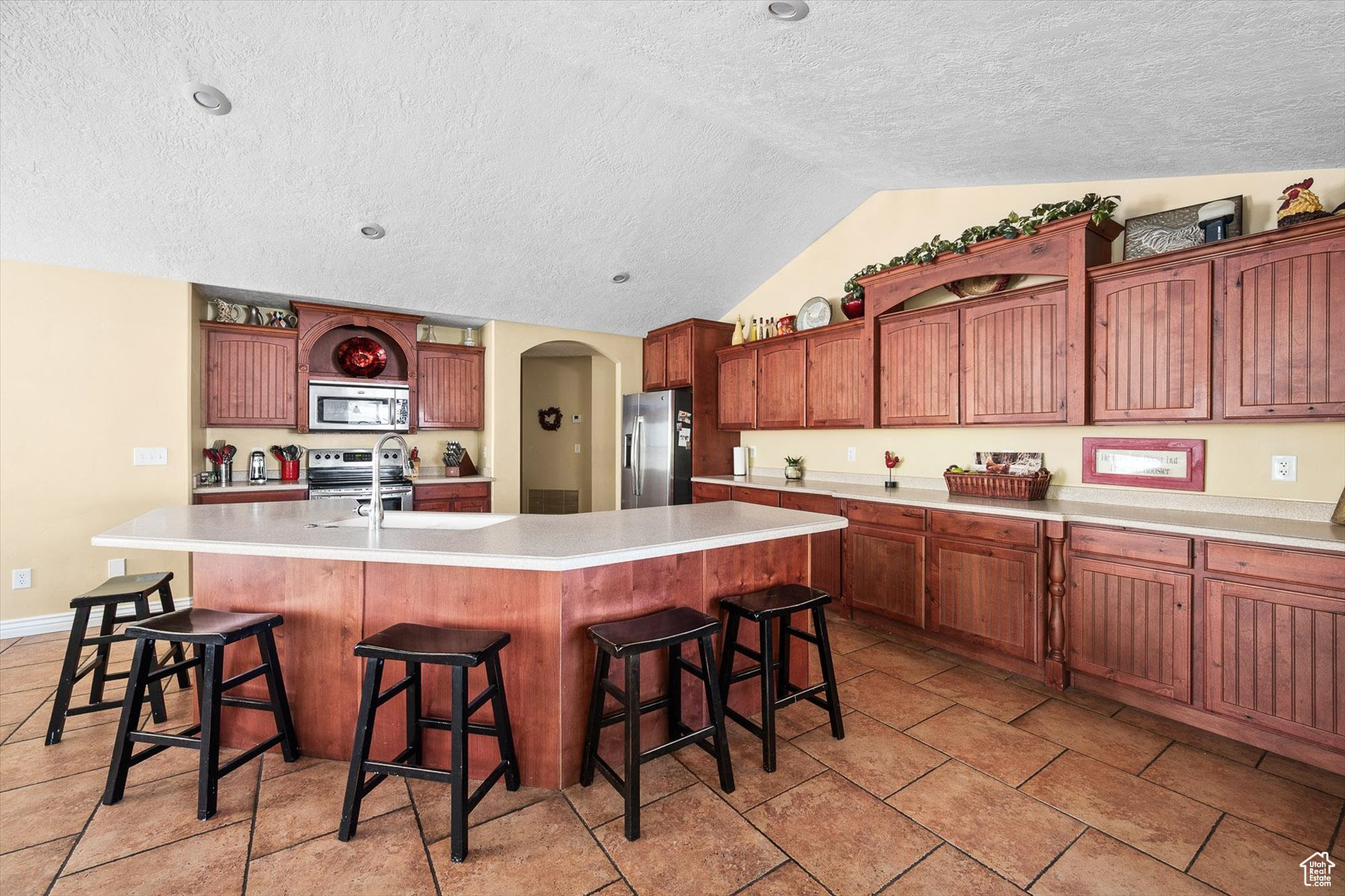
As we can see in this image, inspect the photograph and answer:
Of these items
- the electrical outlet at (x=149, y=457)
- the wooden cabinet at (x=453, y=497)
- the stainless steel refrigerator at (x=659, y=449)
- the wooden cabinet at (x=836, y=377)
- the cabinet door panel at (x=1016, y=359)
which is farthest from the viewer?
the stainless steel refrigerator at (x=659, y=449)

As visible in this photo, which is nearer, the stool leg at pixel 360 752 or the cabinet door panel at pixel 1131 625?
the stool leg at pixel 360 752

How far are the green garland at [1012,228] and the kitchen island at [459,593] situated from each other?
2201mm

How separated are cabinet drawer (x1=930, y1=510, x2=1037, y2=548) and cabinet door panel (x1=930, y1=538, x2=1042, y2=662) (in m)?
0.06

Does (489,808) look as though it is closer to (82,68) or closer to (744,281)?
(82,68)

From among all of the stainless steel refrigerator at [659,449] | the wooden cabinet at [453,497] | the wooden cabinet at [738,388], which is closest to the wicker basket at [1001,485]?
the wooden cabinet at [738,388]

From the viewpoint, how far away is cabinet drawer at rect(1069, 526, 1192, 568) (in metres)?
2.43

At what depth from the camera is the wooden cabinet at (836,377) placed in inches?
166

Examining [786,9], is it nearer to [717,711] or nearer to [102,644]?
[717,711]

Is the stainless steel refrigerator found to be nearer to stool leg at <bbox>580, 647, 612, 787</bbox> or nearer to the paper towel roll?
the paper towel roll

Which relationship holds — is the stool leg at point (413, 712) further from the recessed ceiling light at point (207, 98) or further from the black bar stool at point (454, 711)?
the recessed ceiling light at point (207, 98)

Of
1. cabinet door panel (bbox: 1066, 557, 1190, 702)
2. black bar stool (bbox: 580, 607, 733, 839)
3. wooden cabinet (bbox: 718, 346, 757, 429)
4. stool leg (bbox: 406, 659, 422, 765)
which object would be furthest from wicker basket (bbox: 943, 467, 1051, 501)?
stool leg (bbox: 406, 659, 422, 765)

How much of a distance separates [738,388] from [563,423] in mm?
2819

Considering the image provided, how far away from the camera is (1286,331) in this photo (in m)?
2.35

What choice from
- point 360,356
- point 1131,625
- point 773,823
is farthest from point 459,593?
point 360,356
